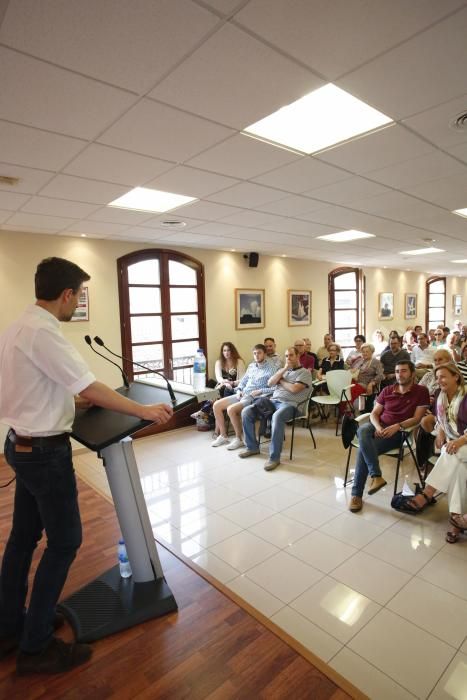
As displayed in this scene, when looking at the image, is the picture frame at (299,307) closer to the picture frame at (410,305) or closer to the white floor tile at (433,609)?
the picture frame at (410,305)

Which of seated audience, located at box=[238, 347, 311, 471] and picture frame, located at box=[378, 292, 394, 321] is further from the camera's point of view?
picture frame, located at box=[378, 292, 394, 321]

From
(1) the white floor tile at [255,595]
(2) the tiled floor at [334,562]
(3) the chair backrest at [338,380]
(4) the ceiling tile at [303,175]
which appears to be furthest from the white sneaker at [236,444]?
(4) the ceiling tile at [303,175]

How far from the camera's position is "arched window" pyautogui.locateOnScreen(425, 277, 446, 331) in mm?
12000

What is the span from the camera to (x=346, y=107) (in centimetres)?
216

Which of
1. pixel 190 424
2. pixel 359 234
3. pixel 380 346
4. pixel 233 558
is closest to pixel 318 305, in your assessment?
pixel 380 346

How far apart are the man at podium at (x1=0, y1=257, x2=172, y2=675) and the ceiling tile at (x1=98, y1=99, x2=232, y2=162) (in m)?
0.93

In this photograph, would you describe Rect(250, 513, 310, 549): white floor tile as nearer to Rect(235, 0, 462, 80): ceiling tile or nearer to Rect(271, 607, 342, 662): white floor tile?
Rect(271, 607, 342, 662): white floor tile

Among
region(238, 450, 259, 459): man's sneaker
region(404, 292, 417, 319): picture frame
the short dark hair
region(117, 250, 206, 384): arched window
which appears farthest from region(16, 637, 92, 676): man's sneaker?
region(404, 292, 417, 319): picture frame

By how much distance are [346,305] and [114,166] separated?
7.17 metres

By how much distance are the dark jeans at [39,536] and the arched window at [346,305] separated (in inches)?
297

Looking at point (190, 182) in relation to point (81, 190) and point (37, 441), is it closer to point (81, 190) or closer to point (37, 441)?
point (81, 190)

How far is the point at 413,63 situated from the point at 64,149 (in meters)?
1.97

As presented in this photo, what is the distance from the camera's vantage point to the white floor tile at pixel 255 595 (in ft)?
7.54

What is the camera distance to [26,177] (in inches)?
116
